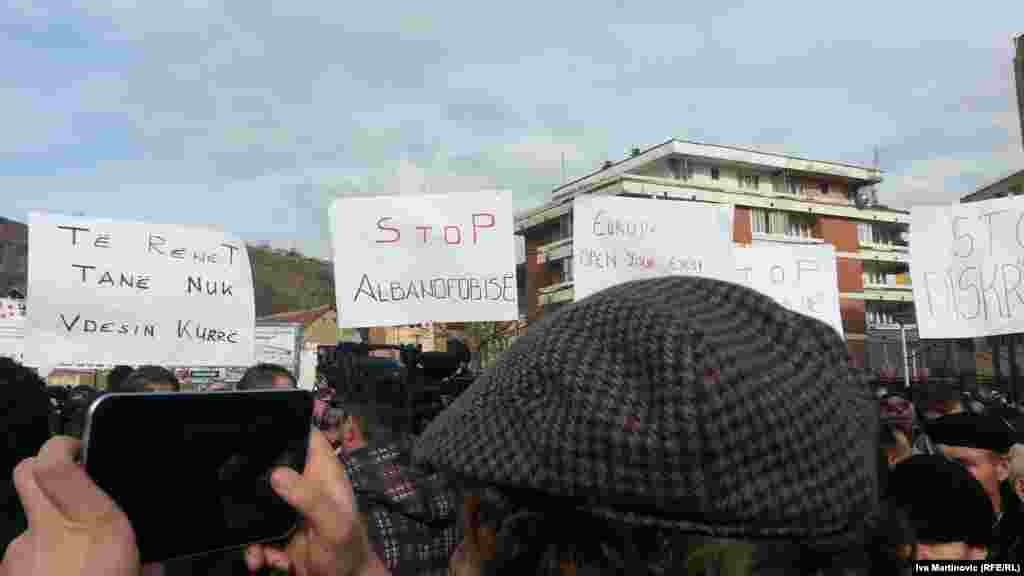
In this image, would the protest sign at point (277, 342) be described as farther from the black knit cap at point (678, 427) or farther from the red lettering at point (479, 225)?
the black knit cap at point (678, 427)

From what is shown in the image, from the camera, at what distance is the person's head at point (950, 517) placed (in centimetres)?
280

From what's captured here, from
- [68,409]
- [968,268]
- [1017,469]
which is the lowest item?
[1017,469]

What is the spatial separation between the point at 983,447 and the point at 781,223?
5905 cm

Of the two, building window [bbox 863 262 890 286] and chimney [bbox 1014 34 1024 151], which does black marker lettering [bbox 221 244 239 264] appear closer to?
chimney [bbox 1014 34 1024 151]

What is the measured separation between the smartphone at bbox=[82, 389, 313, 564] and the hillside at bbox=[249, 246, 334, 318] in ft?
352

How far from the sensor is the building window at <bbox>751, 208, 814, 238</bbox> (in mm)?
59312

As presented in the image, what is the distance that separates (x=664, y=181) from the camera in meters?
58.3

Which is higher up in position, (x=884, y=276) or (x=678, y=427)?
(x=884, y=276)

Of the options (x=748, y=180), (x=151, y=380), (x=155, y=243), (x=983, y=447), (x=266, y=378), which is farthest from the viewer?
(x=748, y=180)

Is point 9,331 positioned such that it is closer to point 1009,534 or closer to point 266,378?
point 266,378

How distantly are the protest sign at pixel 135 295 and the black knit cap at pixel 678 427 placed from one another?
5.37m

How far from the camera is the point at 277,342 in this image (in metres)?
19.0

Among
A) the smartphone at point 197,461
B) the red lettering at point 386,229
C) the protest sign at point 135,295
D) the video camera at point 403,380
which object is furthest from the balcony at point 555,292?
the smartphone at point 197,461

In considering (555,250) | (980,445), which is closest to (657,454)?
(980,445)
